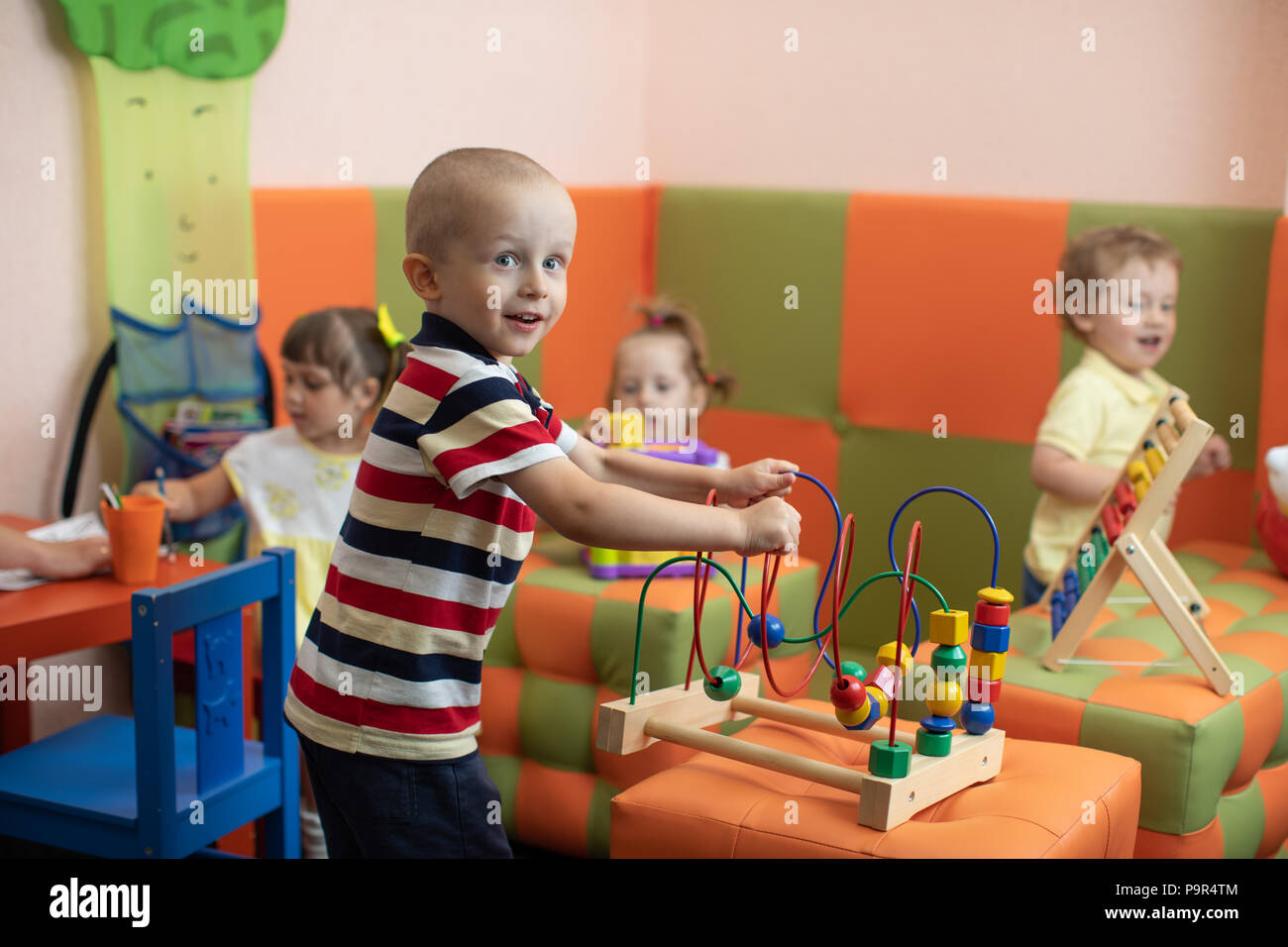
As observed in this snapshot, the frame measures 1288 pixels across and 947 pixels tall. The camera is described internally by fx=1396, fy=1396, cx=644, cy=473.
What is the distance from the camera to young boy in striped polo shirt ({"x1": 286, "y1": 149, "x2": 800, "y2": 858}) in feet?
3.21

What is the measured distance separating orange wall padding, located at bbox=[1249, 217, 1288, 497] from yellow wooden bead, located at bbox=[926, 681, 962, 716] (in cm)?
104

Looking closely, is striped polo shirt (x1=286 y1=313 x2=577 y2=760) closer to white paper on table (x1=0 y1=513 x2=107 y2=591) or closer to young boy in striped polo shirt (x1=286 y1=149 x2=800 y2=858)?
young boy in striped polo shirt (x1=286 y1=149 x2=800 y2=858)

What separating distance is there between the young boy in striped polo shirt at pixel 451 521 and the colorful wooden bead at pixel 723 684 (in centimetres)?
31

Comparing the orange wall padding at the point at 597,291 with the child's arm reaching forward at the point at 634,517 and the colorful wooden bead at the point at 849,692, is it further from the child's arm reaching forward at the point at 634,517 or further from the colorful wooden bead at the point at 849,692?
the child's arm reaching forward at the point at 634,517

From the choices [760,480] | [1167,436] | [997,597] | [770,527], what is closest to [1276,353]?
[1167,436]

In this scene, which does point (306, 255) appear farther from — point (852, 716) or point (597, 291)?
point (852, 716)

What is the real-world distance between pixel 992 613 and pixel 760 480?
284 mm

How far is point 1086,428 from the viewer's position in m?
1.94

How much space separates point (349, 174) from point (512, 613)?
73 centimetres

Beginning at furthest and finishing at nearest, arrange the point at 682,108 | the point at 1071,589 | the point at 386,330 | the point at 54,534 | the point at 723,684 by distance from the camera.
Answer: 1. the point at 682,108
2. the point at 386,330
3. the point at 1071,589
4. the point at 54,534
5. the point at 723,684

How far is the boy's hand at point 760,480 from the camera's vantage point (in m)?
1.11

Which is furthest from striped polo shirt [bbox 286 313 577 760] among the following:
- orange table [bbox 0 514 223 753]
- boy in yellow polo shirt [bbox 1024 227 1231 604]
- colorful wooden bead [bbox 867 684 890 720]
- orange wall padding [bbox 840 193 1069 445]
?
Answer: orange wall padding [bbox 840 193 1069 445]
